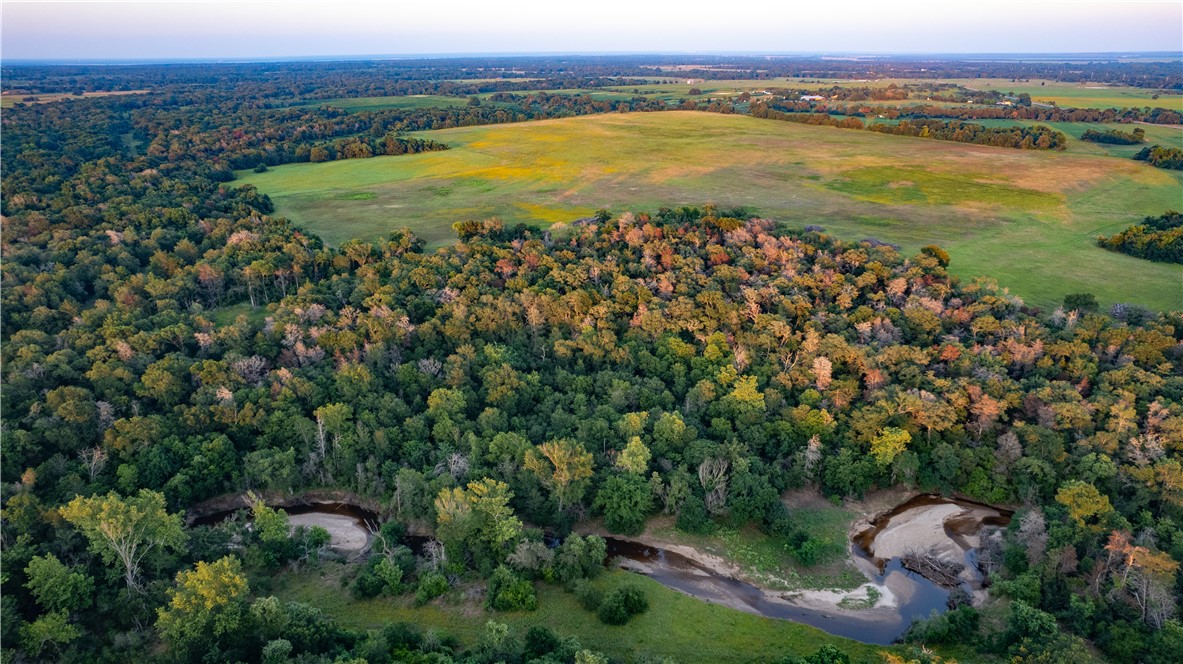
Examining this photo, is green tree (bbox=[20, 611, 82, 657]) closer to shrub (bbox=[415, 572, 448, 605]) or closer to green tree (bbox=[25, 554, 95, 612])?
green tree (bbox=[25, 554, 95, 612])

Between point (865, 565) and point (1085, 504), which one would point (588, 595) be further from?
point (1085, 504)

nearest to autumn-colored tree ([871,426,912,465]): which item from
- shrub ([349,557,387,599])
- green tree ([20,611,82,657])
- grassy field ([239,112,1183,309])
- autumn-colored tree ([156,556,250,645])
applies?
shrub ([349,557,387,599])

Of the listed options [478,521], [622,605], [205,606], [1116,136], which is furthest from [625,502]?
[1116,136]

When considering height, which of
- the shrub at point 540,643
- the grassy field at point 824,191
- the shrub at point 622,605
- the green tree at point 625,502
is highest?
the grassy field at point 824,191

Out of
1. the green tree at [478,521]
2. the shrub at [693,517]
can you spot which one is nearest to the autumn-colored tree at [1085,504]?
the shrub at [693,517]

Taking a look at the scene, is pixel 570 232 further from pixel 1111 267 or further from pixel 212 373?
pixel 1111 267

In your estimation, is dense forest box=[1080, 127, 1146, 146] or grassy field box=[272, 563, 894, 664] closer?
grassy field box=[272, 563, 894, 664]

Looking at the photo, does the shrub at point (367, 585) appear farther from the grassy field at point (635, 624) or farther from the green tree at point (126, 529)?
the green tree at point (126, 529)
